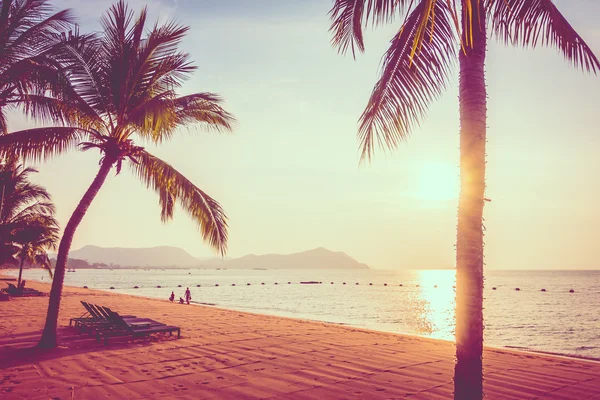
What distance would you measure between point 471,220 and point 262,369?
5472 mm

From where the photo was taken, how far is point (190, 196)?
9.96 meters

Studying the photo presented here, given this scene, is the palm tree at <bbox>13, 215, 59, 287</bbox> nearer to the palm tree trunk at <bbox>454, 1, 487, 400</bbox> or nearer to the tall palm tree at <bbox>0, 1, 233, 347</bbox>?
the tall palm tree at <bbox>0, 1, 233, 347</bbox>

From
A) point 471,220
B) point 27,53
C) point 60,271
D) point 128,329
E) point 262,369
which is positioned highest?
point 27,53

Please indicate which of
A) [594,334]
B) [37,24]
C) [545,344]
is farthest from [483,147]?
[594,334]

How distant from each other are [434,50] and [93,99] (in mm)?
8123

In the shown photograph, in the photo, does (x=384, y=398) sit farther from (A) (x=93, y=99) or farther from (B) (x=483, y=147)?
(A) (x=93, y=99)

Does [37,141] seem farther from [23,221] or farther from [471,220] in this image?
[23,221]

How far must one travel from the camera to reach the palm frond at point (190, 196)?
32.9 feet

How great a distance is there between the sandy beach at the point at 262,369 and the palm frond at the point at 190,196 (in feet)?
9.54

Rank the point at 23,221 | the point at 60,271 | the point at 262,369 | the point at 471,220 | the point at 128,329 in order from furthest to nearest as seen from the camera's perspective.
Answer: the point at 23,221 < the point at 128,329 < the point at 60,271 < the point at 262,369 < the point at 471,220

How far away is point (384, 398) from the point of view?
20.1 feet

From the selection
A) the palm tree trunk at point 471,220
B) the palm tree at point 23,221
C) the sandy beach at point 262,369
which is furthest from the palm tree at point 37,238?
the palm tree trunk at point 471,220

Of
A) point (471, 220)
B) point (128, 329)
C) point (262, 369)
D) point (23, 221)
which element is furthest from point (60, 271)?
point (23, 221)

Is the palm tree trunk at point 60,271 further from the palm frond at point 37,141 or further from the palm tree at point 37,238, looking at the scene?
the palm tree at point 37,238
